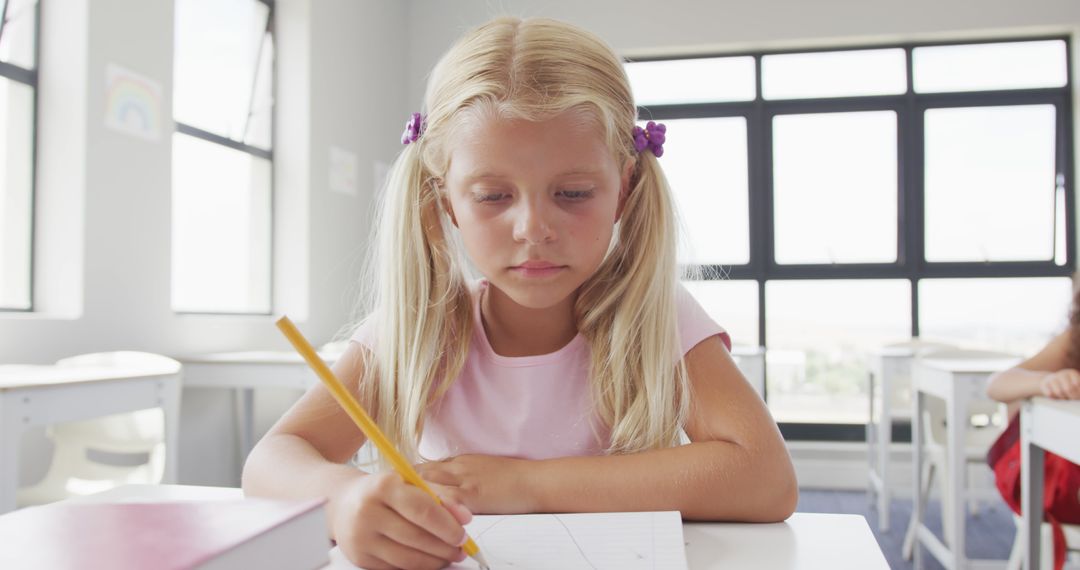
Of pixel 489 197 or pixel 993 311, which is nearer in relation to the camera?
pixel 489 197

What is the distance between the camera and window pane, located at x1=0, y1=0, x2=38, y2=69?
8.01ft

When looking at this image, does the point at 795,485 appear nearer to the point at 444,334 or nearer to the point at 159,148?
the point at 444,334

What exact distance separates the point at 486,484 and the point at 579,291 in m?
0.34

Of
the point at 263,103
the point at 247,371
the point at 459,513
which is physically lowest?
the point at 247,371

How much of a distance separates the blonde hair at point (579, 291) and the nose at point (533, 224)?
0.38 feet

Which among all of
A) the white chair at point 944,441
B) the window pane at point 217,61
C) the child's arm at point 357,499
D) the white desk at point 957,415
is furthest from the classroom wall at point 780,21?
the child's arm at point 357,499

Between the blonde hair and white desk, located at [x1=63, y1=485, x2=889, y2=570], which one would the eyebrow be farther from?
white desk, located at [x1=63, y1=485, x2=889, y2=570]

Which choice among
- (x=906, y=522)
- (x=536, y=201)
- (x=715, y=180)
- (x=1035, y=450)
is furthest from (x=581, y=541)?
(x=715, y=180)

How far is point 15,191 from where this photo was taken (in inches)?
96.8

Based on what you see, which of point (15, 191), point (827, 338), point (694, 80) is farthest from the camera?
point (694, 80)

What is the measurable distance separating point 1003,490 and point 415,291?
61.0 inches

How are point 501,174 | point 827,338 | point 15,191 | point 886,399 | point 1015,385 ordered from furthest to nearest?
1. point 827,338
2. point 886,399
3. point 15,191
4. point 1015,385
5. point 501,174

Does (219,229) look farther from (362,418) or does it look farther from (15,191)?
(362,418)

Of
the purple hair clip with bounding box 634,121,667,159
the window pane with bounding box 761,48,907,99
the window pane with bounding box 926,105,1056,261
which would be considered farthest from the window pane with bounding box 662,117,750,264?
the purple hair clip with bounding box 634,121,667,159
